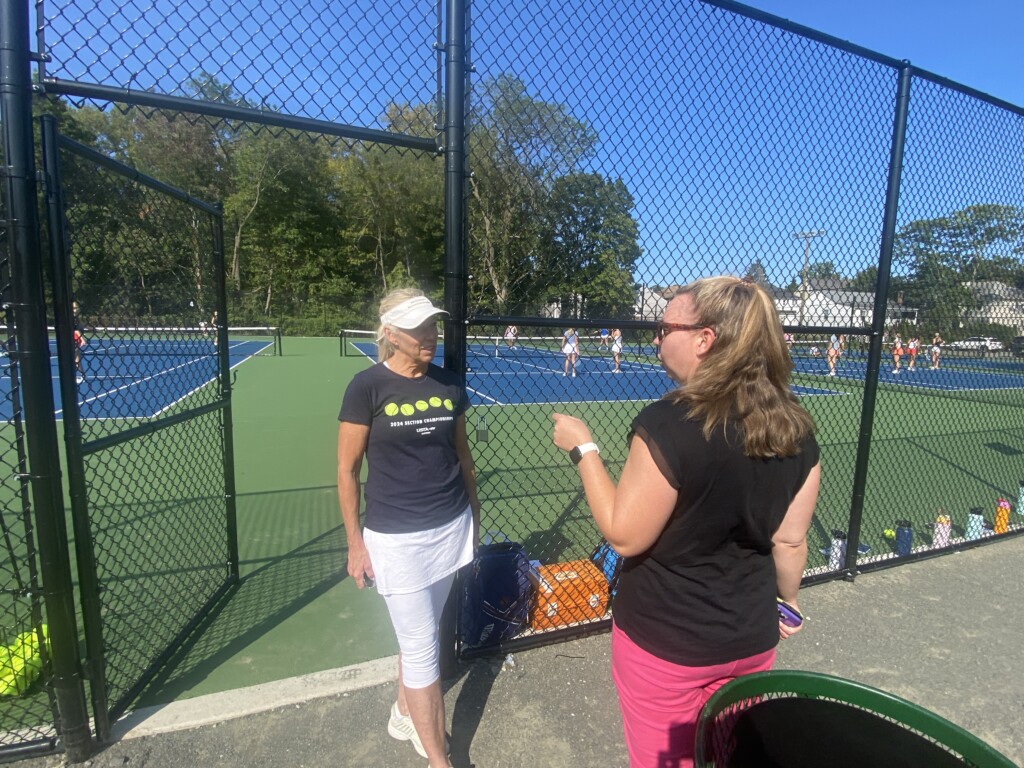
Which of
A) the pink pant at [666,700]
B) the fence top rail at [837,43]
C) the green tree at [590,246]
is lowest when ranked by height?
Result: the pink pant at [666,700]

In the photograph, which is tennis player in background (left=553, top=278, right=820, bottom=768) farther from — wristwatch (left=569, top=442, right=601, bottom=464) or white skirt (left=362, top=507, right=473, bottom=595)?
white skirt (left=362, top=507, right=473, bottom=595)

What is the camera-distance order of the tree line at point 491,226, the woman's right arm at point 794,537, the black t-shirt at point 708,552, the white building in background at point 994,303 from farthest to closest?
1. the white building in background at point 994,303
2. the tree line at point 491,226
3. the woman's right arm at point 794,537
4. the black t-shirt at point 708,552

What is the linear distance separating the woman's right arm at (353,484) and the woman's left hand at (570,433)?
784mm

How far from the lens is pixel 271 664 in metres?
3.10

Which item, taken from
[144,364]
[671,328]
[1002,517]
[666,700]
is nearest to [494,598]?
[666,700]

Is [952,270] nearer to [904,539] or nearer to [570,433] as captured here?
[904,539]

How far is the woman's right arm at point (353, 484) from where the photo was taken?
2.20m

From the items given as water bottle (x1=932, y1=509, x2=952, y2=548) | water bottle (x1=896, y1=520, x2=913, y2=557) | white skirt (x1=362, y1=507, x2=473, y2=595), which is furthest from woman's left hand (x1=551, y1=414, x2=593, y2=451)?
water bottle (x1=932, y1=509, x2=952, y2=548)

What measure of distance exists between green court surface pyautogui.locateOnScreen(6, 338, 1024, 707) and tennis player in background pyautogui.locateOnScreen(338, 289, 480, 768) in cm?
64

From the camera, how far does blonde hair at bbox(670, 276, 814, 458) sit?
1.50 m

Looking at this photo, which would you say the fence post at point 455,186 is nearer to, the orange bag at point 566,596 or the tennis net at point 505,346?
the tennis net at point 505,346

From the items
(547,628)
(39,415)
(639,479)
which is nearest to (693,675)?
(639,479)

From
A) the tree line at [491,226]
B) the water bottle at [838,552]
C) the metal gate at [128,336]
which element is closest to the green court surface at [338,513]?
the water bottle at [838,552]

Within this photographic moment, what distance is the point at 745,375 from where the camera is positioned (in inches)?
59.9
